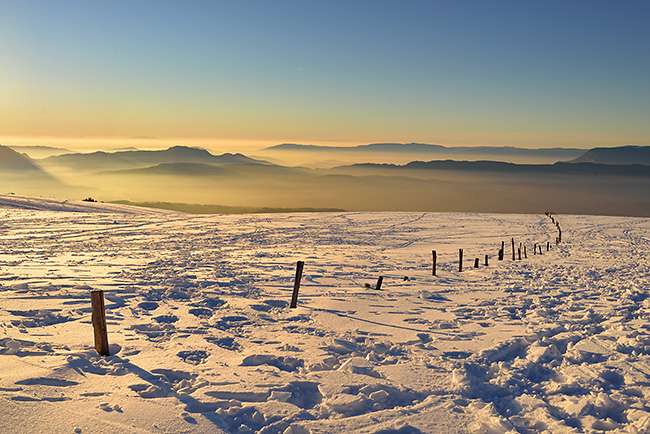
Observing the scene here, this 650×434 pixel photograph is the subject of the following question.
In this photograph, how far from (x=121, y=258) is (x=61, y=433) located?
20154 mm

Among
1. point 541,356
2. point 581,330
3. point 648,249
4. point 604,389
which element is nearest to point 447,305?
point 581,330

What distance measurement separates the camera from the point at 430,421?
6.80 meters

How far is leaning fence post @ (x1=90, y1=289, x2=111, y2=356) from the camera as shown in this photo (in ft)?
29.1

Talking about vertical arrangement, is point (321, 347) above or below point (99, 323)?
below

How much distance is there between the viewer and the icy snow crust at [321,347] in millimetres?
6832

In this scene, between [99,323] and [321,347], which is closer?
[99,323]

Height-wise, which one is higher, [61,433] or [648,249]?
[61,433]

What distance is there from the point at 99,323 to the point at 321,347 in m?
4.45

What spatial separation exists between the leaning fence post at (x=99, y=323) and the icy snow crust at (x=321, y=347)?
27 cm

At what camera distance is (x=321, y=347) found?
10.2 meters

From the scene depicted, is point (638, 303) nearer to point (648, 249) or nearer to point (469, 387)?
point (469, 387)

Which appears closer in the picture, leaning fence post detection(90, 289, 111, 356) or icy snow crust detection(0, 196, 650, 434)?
icy snow crust detection(0, 196, 650, 434)

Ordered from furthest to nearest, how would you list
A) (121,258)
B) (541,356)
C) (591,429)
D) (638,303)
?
(121,258) < (638,303) < (541,356) < (591,429)

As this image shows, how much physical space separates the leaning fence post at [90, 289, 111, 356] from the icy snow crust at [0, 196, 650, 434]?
27 cm
